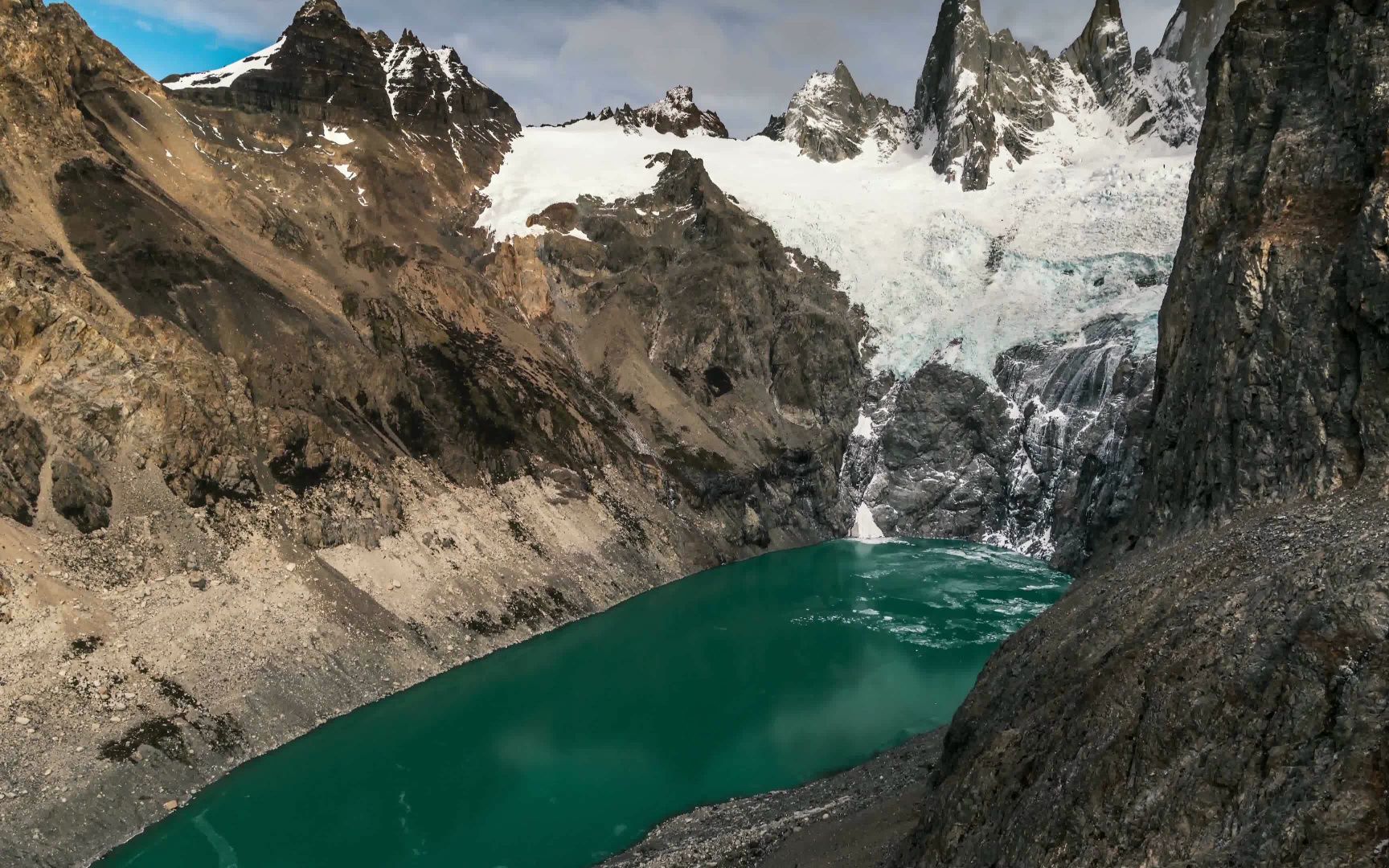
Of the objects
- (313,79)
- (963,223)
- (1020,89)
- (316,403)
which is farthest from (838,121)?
(316,403)

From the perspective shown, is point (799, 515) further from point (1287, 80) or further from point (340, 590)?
point (1287, 80)

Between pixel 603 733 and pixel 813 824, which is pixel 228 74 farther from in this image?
pixel 813 824

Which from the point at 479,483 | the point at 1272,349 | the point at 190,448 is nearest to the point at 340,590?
the point at 190,448

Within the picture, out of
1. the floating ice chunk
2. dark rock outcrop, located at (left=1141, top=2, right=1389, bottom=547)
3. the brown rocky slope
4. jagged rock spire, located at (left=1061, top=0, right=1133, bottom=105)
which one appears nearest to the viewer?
dark rock outcrop, located at (left=1141, top=2, right=1389, bottom=547)

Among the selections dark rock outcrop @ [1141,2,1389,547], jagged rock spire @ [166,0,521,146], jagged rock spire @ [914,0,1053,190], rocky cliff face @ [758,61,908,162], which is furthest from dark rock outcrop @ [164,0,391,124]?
dark rock outcrop @ [1141,2,1389,547]

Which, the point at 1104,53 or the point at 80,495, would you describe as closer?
the point at 80,495

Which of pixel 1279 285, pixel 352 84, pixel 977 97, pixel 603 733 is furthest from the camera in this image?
pixel 977 97

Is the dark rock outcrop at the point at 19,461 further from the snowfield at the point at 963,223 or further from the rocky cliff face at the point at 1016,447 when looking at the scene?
the rocky cliff face at the point at 1016,447

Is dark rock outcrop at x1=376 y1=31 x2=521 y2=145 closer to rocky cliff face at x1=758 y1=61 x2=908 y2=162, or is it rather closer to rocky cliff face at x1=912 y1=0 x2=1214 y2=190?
rocky cliff face at x1=758 y1=61 x2=908 y2=162
